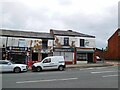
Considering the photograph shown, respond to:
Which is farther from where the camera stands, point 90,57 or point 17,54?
point 90,57

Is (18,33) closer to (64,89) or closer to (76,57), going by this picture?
(76,57)

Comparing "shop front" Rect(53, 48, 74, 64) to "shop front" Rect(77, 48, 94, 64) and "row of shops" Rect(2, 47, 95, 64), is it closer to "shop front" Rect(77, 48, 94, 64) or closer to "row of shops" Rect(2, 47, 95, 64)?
"row of shops" Rect(2, 47, 95, 64)

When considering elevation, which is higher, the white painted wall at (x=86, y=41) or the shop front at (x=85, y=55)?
the white painted wall at (x=86, y=41)

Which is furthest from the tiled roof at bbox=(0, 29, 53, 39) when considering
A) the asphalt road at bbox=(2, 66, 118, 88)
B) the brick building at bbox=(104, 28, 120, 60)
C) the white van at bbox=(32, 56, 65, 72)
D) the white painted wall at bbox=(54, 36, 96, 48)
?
the asphalt road at bbox=(2, 66, 118, 88)

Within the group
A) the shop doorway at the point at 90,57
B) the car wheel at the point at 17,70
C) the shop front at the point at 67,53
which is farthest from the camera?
the shop doorway at the point at 90,57

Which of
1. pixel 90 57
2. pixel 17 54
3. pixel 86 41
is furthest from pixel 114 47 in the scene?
pixel 17 54

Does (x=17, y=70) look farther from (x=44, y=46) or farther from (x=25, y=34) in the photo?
(x=25, y=34)

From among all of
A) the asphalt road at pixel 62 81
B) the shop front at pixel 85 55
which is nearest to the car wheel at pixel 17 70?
the asphalt road at pixel 62 81

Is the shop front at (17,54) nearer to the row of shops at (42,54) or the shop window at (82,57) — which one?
the row of shops at (42,54)

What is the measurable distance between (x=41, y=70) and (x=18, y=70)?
3148 mm

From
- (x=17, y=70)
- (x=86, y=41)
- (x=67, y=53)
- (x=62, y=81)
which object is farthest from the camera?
(x=86, y=41)

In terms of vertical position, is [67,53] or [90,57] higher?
[67,53]

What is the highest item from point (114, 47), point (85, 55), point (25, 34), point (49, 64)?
point (25, 34)

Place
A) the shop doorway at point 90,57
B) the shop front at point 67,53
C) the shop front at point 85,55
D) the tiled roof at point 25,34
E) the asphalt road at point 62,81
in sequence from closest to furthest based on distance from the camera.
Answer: the asphalt road at point 62,81, the tiled roof at point 25,34, the shop front at point 67,53, the shop front at point 85,55, the shop doorway at point 90,57
